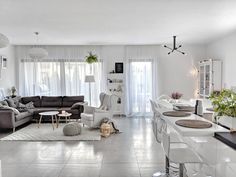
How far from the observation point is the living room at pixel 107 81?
3.54 metres

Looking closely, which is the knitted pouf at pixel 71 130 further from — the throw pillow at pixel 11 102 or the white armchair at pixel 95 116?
the throw pillow at pixel 11 102

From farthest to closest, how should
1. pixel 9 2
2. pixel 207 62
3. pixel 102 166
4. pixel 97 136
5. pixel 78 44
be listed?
pixel 78 44 → pixel 207 62 → pixel 97 136 → pixel 102 166 → pixel 9 2

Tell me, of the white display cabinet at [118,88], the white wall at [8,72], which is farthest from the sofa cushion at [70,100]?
the white wall at [8,72]

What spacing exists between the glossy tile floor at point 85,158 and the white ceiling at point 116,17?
258cm

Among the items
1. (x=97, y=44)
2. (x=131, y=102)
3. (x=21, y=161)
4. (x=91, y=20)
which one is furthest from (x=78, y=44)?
(x=21, y=161)

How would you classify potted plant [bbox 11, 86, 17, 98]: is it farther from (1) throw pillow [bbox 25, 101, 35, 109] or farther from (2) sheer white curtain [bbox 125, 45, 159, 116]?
(2) sheer white curtain [bbox 125, 45, 159, 116]

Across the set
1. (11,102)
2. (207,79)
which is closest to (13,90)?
(11,102)

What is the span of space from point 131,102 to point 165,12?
467cm

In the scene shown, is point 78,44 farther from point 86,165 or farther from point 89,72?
point 86,165

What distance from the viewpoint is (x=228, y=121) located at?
204 cm

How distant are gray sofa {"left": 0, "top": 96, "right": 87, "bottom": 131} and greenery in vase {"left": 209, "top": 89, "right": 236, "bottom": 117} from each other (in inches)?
210

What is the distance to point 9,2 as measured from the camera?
3455 millimetres

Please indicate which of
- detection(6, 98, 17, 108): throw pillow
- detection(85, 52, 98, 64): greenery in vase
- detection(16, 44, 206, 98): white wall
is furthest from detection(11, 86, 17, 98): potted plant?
detection(85, 52, 98, 64): greenery in vase

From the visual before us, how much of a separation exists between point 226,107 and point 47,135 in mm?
4620
